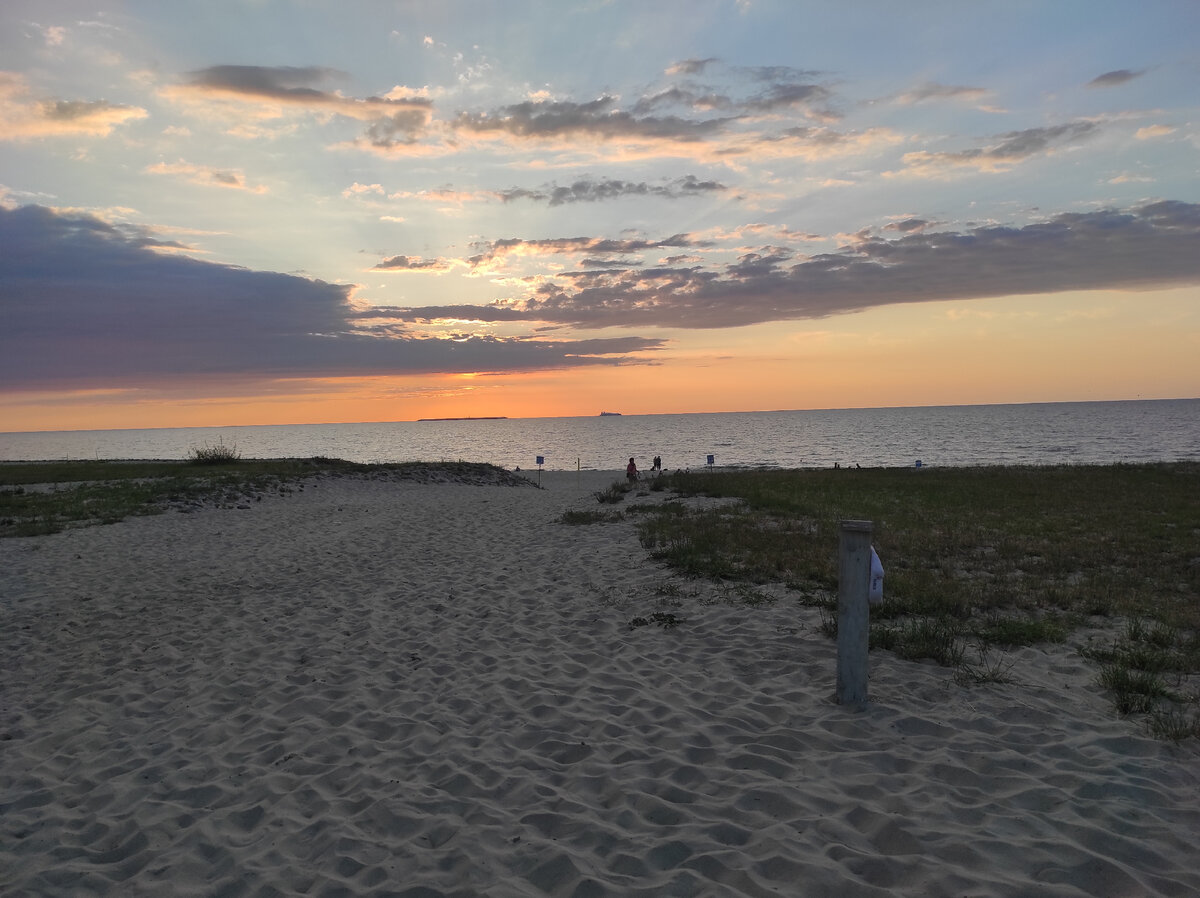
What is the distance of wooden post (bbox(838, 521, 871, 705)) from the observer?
5.30 metres

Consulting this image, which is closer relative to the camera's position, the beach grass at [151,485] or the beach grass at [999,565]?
the beach grass at [999,565]

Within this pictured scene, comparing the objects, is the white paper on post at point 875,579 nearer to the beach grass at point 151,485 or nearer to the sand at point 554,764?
the sand at point 554,764

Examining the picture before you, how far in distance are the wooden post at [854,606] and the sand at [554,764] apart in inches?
9.2

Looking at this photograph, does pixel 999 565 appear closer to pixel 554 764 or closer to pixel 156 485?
pixel 554 764

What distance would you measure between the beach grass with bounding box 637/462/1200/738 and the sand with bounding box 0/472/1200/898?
407mm

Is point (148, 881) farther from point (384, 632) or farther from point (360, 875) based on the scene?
point (384, 632)

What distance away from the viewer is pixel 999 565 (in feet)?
36.3

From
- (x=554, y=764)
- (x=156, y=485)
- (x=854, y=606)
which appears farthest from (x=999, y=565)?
(x=156, y=485)

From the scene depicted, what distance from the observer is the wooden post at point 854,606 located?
530cm

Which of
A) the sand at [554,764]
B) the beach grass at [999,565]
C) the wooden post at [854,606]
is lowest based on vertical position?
the sand at [554,764]

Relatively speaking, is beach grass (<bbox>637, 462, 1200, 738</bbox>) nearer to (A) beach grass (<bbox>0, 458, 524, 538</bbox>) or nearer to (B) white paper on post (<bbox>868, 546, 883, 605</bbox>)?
(B) white paper on post (<bbox>868, 546, 883, 605</bbox>)

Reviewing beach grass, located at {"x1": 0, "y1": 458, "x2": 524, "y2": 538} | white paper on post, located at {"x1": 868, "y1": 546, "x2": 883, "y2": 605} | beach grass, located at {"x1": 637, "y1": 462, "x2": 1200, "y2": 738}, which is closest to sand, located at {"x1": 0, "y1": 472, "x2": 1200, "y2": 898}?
beach grass, located at {"x1": 637, "y1": 462, "x2": 1200, "y2": 738}

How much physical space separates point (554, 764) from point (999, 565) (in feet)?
30.4

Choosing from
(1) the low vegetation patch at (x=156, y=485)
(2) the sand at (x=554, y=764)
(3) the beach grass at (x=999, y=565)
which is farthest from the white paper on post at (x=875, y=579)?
(1) the low vegetation patch at (x=156, y=485)
